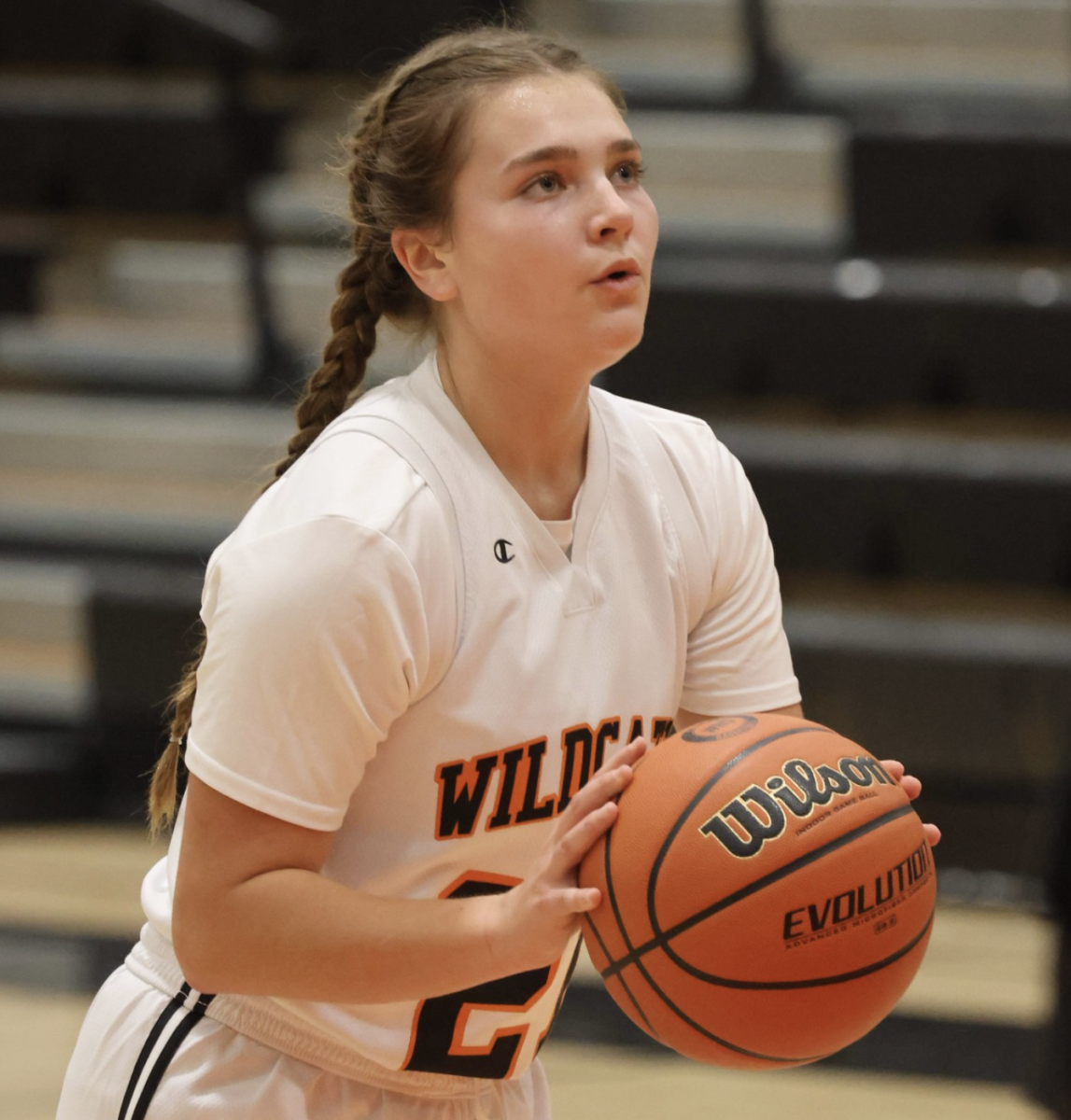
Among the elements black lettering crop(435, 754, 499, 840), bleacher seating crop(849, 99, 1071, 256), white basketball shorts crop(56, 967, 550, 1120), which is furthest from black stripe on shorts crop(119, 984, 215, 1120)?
bleacher seating crop(849, 99, 1071, 256)

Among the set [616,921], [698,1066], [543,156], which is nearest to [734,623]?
[616,921]

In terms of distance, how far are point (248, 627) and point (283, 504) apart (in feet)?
0.41

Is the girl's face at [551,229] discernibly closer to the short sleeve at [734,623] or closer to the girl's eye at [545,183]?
the girl's eye at [545,183]

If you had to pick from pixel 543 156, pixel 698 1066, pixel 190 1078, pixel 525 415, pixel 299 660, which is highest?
pixel 543 156

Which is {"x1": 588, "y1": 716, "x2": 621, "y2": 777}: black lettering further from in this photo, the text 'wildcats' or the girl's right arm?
the girl's right arm

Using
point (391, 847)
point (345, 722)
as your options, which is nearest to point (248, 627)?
point (345, 722)

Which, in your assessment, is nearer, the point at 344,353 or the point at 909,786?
the point at 909,786

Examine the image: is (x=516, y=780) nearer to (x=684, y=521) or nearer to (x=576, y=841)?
(x=576, y=841)

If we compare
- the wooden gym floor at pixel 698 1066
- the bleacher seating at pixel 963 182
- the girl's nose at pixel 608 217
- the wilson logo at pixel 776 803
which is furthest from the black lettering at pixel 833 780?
the bleacher seating at pixel 963 182

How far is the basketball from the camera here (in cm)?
147

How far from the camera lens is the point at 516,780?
161cm

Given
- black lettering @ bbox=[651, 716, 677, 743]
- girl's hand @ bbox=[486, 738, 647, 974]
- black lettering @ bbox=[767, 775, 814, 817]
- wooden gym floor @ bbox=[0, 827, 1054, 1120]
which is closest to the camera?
girl's hand @ bbox=[486, 738, 647, 974]

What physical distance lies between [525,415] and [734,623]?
33cm

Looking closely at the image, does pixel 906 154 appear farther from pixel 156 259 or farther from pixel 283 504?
pixel 283 504
